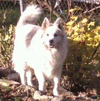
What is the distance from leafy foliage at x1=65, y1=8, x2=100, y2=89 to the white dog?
Answer: 14.7 inches

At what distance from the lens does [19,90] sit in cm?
328

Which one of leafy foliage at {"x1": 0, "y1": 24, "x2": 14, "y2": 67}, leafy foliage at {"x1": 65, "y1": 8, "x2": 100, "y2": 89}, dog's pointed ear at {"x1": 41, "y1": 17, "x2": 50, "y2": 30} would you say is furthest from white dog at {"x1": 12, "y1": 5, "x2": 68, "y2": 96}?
leafy foliage at {"x1": 0, "y1": 24, "x2": 14, "y2": 67}

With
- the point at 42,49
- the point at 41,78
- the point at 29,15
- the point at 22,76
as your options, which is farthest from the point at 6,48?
the point at 42,49

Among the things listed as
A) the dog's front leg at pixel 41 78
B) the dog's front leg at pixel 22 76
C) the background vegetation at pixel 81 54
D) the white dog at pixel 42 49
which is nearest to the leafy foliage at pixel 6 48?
the background vegetation at pixel 81 54

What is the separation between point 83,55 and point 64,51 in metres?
0.53

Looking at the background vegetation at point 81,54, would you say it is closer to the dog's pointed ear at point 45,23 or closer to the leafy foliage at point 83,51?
the leafy foliage at point 83,51

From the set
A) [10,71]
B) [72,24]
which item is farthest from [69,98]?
[10,71]

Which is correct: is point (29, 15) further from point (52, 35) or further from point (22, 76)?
point (22, 76)

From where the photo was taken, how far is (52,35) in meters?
3.41

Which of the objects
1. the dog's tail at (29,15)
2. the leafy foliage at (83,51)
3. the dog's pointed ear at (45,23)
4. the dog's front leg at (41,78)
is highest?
the dog's tail at (29,15)

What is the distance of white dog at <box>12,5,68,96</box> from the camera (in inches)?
138

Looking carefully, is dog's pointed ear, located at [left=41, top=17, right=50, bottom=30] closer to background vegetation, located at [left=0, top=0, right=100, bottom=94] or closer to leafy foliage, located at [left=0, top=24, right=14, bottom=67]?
background vegetation, located at [left=0, top=0, right=100, bottom=94]

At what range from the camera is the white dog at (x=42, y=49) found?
3.51m

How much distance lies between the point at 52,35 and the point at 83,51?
2.89 ft
